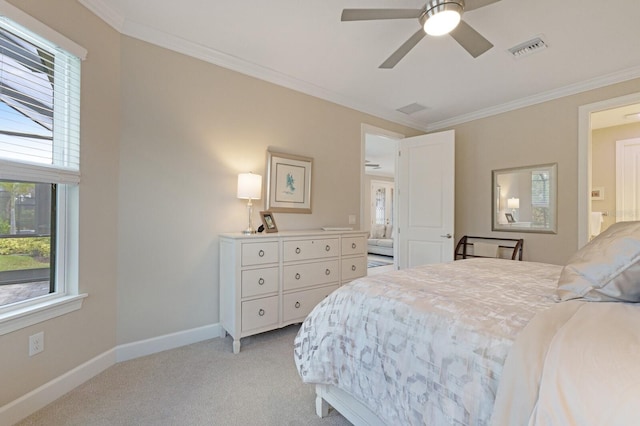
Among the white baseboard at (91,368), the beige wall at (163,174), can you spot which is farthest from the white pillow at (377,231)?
the white baseboard at (91,368)

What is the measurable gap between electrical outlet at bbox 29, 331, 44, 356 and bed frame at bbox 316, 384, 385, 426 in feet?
5.26

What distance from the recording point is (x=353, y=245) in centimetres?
302

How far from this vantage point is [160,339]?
2.26 metres

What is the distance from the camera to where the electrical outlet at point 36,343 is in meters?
1.57

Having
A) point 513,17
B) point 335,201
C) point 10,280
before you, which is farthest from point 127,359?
point 513,17

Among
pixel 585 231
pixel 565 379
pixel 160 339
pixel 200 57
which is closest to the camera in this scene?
pixel 565 379

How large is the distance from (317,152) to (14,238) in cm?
256

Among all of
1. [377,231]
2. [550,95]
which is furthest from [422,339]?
[377,231]

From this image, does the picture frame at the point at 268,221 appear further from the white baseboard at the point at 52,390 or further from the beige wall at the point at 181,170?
the white baseboard at the point at 52,390

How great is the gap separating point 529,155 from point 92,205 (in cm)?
452

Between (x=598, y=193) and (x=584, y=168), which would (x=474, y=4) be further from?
(x=598, y=193)

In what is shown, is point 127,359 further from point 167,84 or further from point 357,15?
point 357,15

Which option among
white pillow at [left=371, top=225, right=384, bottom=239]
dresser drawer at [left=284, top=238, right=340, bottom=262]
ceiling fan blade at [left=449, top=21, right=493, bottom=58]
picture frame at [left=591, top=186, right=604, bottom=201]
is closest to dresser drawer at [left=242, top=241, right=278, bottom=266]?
dresser drawer at [left=284, top=238, right=340, bottom=262]

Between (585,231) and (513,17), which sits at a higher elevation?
(513,17)
